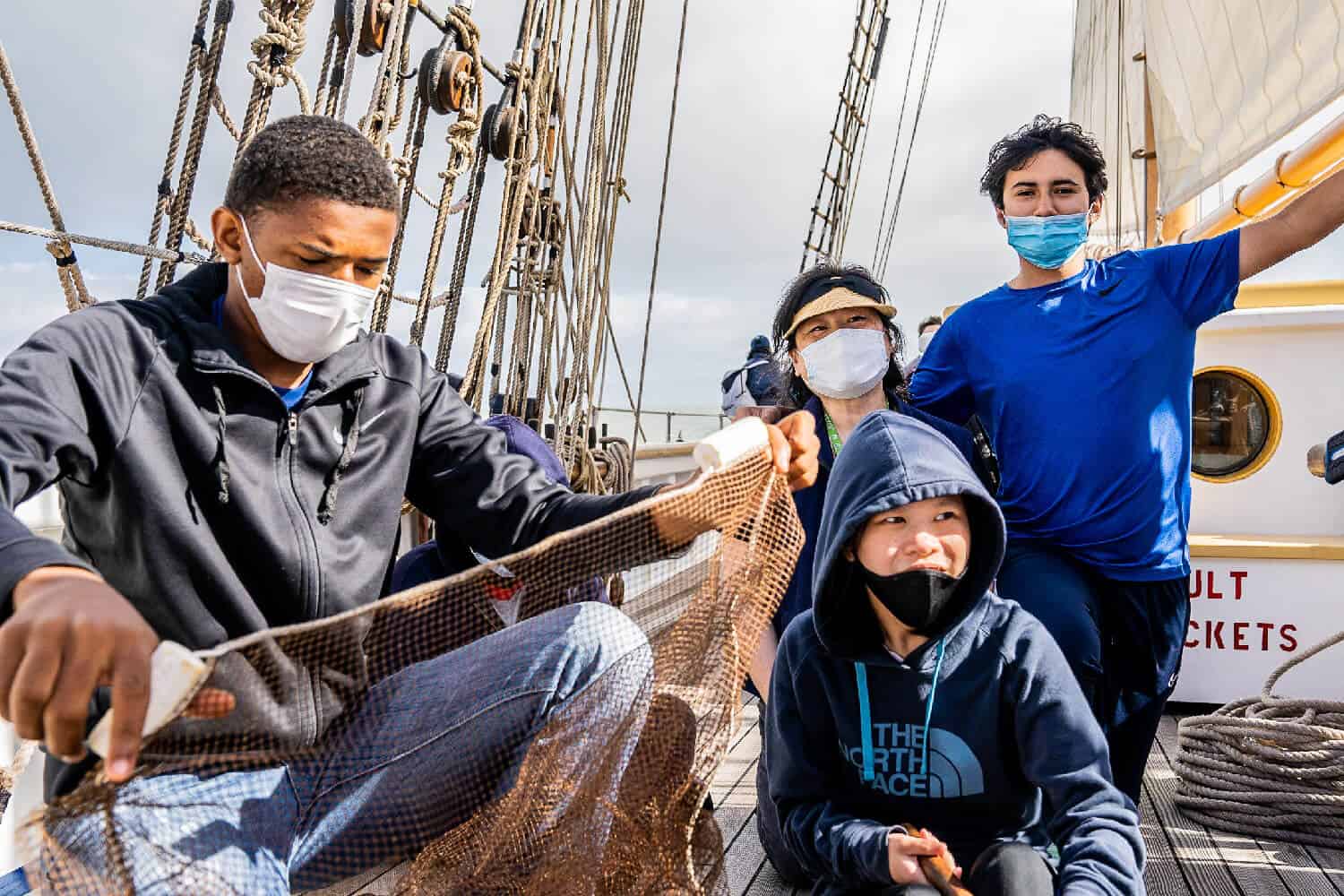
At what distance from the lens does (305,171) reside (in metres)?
1.48

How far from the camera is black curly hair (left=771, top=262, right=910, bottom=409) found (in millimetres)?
2645

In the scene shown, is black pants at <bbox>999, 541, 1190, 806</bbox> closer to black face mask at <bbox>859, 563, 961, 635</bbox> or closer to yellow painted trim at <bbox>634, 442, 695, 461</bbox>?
black face mask at <bbox>859, 563, 961, 635</bbox>

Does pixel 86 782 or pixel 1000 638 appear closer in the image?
pixel 86 782

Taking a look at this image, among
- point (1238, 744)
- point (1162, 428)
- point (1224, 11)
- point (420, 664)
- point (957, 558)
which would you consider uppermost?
point (1224, 11)

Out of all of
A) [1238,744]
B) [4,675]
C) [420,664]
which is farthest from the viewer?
[1238,744]

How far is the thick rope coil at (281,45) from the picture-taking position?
2928 millimetres

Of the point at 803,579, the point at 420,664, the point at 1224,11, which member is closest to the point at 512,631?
the point at 420,664

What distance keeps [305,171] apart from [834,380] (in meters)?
1.36

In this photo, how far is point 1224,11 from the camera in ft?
13.3

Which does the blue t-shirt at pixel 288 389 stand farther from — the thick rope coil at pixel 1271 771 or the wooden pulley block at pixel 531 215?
the wooden pulley block at pixel 531 215

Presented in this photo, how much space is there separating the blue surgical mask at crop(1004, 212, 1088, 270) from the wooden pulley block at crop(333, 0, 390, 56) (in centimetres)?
216

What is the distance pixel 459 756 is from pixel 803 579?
4.31 ft

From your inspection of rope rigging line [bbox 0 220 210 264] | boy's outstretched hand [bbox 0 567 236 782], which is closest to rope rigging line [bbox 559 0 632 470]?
rope rigging line [bbox 0 220 210 264]

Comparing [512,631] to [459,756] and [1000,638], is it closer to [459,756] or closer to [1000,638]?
[459,756]
